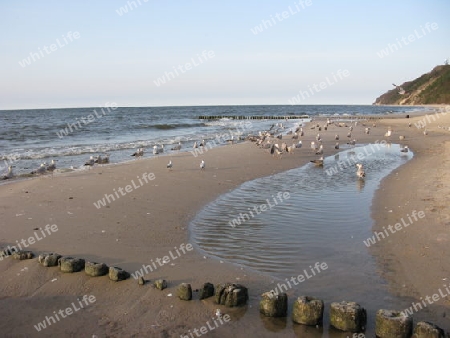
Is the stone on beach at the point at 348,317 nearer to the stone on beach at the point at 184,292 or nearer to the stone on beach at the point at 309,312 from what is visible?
the stone on beach at the point at 309,312

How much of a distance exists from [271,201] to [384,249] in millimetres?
3929

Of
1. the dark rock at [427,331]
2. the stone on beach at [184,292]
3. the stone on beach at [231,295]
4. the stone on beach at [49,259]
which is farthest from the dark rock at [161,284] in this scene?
the dark rock at [427,331]

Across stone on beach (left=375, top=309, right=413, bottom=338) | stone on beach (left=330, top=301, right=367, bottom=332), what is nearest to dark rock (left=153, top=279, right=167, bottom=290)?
stone on beach (left=330, top=301, right=367, bottom=332)

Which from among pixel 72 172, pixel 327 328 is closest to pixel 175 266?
pixel 327 328

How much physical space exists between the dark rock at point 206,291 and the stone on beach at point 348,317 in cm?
159

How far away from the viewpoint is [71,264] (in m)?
6.30

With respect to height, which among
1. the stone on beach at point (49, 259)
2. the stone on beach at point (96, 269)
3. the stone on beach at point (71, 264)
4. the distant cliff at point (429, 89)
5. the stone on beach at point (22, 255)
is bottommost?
the distant cliff at point (429, 89)

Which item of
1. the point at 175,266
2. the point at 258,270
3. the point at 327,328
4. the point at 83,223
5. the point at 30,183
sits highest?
the point at 30,183

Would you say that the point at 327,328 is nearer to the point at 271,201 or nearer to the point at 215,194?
the point at 271,201

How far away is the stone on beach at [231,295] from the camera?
5.32 metres

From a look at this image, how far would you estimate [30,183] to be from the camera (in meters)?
13.1

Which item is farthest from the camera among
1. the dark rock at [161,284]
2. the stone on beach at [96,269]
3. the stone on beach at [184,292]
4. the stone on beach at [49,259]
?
the stone on beach at [49,259]

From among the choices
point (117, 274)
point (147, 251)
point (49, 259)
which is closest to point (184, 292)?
point (117, 274)

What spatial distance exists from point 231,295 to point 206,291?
0.38 m
